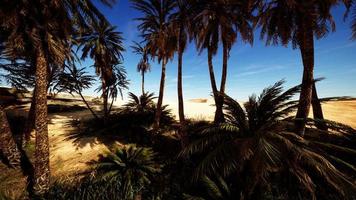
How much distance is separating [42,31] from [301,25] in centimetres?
1183

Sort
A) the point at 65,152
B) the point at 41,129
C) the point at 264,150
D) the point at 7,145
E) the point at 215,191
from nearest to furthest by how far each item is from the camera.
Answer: the point at 264,150, the point at 215,191, the point at 41,129, the point at 7,145, the point at 65,152

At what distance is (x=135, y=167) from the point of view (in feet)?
32.2

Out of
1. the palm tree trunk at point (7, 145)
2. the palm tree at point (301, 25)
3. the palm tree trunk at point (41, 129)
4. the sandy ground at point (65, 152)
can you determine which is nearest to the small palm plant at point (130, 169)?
the sandy ground at point (65, 152)

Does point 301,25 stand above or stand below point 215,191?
above

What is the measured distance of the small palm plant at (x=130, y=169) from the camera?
28.9 feet

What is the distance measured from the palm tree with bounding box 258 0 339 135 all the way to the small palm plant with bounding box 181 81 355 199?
2.18m

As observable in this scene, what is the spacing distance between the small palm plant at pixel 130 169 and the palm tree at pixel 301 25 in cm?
659

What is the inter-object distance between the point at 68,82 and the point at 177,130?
958cm

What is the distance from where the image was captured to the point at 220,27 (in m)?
13.1

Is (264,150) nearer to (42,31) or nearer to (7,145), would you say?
(42,31)

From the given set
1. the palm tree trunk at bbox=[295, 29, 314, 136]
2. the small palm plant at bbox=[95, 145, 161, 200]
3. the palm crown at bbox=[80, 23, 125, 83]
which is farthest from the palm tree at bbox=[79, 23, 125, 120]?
the palm tree trunk at bbox=[295, 29, 314, 136]

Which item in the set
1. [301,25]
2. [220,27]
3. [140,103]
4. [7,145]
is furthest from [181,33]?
[7,145]

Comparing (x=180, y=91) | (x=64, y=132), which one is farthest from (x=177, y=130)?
(x=64, y=132)

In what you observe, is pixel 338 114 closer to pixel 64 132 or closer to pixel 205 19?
pixel 205 19
